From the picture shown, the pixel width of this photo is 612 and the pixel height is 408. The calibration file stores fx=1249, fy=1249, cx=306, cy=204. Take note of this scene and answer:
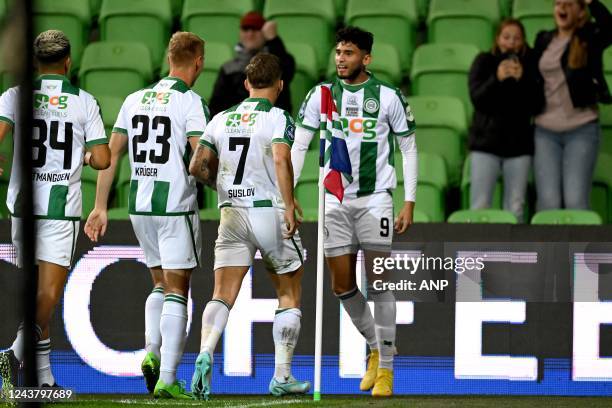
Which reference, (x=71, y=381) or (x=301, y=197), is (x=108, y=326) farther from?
(x=301, y=197)

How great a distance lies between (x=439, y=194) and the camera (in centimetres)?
920

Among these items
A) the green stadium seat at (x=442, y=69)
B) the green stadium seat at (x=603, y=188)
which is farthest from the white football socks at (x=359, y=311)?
the green stadium seat at (x=442, y=69)

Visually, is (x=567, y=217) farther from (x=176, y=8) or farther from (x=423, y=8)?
(x=176, y=8)

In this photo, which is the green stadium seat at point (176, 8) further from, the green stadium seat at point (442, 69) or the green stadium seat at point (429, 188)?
the green stadium seat at point (429, 188)

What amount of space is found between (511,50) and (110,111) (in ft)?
10.6

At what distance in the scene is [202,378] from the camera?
22.0 ft

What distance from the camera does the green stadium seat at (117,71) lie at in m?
10.8

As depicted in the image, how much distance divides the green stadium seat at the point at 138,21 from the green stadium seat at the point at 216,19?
197 millimetres

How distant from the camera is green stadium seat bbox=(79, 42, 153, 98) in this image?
10.8 meters

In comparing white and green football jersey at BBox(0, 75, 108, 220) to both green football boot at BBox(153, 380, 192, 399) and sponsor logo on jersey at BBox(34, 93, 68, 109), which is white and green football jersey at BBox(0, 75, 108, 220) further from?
green football boot at BBox(153, 380, 192, 399)

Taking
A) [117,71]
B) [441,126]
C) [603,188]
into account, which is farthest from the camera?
[117,71]

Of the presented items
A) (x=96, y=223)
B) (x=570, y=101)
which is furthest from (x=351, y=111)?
(x=570, y=101)

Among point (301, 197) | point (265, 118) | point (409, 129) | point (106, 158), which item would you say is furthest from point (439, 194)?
point (106, 158)

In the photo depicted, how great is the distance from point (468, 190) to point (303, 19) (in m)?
2.70
